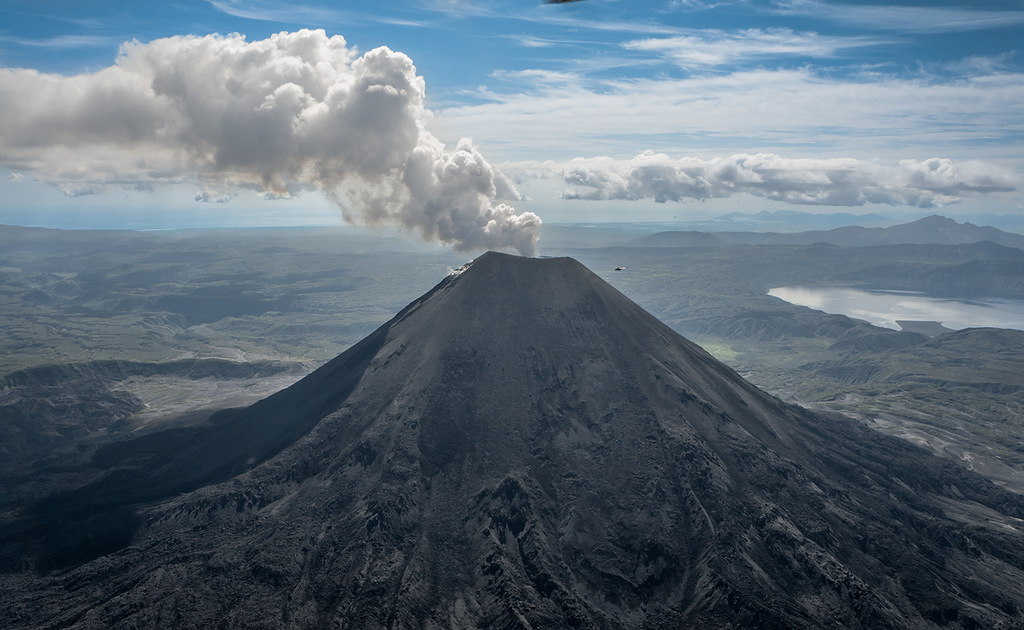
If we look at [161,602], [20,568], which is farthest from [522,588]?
[20,568]

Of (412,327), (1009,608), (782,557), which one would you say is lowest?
(1009,608)

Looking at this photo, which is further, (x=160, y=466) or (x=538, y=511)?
(x=160, y=466)

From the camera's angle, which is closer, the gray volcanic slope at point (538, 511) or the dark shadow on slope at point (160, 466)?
the gray volcanic slope at point (538, 511)

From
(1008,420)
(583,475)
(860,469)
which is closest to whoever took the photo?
(583,475)

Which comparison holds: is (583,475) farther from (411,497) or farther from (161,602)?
(161,602)

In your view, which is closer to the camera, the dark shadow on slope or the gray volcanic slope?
the gray volcanic slope

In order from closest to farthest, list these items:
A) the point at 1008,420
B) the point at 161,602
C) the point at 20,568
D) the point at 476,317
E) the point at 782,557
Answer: the point at 161,602
the point at 782,557
the point at 20,568
the point at 476,317
the point at 1008,420

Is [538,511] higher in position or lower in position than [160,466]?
higher

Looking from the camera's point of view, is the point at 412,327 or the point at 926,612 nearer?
the point at 926,612
